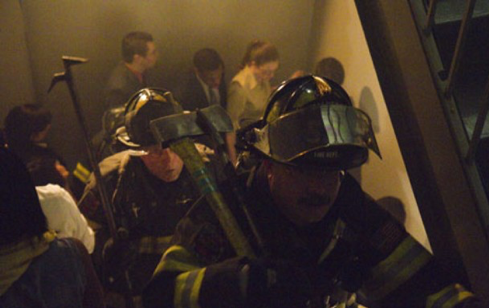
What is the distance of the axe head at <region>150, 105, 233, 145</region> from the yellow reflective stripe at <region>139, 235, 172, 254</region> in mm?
915

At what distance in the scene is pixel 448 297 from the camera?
173cm

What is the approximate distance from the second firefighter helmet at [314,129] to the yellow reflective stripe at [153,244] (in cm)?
113

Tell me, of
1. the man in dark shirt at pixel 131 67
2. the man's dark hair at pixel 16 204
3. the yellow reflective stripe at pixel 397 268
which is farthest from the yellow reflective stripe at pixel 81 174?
the yellow reflective stripe at pixel 397 268

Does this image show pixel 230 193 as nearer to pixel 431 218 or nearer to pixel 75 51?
pixel 431 218

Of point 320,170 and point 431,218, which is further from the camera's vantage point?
point 431,218

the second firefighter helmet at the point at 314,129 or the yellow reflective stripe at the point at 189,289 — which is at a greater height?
the second firefighter helmet at the point at 314,129

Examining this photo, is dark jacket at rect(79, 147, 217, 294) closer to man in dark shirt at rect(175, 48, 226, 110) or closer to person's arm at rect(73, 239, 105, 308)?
person's arm at rect(73, 239, 105, 308)

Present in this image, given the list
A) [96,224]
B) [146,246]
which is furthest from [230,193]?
[96,224]

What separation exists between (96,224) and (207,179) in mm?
1407

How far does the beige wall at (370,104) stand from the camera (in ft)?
9.84

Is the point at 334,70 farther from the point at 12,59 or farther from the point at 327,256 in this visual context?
the point at 12,59

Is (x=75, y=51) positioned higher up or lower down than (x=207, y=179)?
higher up

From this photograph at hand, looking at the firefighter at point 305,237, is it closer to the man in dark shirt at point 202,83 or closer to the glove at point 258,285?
the glove at point 258,285

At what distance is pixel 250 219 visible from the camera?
173 cm
